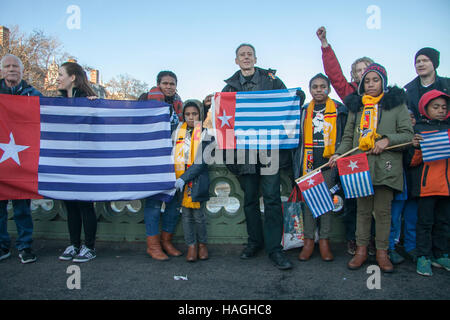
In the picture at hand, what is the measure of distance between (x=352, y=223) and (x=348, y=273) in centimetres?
83

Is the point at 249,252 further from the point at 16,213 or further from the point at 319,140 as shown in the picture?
the point at 16,213

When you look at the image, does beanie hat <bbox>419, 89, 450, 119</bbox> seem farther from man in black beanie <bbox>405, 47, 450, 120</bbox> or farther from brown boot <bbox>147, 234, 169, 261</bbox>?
brown boot <bbox>147, 234, 169, 261</bbox>

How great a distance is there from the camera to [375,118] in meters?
3.31

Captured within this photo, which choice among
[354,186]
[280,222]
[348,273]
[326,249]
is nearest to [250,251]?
[280,222]

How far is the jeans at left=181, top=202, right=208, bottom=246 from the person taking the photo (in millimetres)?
3725

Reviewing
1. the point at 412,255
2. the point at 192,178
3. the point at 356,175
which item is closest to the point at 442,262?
the point at 412,255

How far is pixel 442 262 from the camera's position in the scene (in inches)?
127

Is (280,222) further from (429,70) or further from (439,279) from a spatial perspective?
(429,70)

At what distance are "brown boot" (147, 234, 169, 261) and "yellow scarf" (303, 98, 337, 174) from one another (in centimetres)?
198

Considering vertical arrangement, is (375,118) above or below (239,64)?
below

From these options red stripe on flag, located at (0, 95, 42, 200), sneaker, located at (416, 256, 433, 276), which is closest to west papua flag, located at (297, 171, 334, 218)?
sneaker, located at (416, 256, 433, 276)

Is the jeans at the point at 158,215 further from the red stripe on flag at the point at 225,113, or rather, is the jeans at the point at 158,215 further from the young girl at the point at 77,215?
the red stripe on flag at the point at 225,113

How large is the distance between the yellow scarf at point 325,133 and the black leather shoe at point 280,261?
3.38 ft

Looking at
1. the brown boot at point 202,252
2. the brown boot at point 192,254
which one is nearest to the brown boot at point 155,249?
the brown boot at point 192,254
